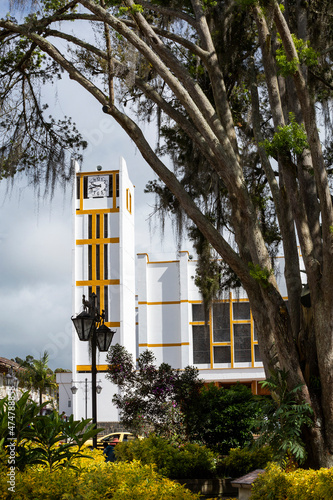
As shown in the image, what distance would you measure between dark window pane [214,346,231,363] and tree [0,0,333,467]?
32.6m

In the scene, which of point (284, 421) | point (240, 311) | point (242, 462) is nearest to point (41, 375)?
point (240, 311)

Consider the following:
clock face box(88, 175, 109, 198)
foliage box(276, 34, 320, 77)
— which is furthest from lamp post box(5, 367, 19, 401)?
clock face box(88, 175, 109, 198)

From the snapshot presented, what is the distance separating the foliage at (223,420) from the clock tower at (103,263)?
106ft

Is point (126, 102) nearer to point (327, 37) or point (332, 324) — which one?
point (327, 37)

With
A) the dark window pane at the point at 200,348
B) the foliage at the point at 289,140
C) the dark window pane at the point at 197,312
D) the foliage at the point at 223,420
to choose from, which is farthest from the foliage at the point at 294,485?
the dark window pane at the point at 197,312

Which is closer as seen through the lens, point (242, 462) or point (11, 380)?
point (242, 462)

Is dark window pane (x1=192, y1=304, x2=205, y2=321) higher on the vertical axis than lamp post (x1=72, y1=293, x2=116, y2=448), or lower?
higher

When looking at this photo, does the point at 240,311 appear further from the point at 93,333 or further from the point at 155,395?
the point at 93,333

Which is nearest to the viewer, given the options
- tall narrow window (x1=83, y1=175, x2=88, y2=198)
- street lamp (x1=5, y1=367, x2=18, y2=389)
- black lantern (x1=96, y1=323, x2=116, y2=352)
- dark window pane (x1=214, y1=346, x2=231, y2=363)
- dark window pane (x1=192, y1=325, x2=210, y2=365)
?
black lantern (x1=96, y1=323, x2=116, y2=352)

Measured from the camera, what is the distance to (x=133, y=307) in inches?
1895

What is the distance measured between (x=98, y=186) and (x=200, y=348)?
1464cm

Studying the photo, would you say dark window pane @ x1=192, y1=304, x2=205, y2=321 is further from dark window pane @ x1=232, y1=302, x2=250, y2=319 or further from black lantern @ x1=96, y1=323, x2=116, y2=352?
black lantern @ x1=96, y1=323, x2=116, y2=352

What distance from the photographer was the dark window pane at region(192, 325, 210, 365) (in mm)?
43188

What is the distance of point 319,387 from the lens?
25.6ft
